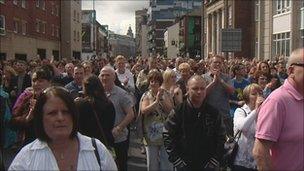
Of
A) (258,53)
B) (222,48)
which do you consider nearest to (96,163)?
(222,48)

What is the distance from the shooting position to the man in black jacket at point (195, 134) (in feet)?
20.0

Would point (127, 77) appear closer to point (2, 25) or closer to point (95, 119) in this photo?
point (95, 119)

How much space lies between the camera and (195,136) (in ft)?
20.0

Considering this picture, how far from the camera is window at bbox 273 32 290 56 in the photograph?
38969 mm

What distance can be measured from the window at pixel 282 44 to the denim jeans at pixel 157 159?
32.3 m

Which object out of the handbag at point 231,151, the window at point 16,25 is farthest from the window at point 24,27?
the handbag at point 231,151

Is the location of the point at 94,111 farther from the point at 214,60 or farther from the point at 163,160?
the point at 214,60

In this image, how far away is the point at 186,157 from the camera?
6.17 meters

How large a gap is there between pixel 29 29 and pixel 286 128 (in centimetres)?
5078

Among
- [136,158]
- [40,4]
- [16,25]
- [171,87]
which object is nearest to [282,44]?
[16,25]

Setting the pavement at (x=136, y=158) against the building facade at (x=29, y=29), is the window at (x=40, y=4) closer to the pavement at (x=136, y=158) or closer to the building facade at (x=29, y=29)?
the building facade at (x=29, y=29)

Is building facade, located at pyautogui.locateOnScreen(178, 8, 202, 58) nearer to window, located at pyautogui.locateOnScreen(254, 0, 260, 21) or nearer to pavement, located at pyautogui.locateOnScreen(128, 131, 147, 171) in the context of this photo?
window, located at pyautogui.locateOnScreen(254, 0, 260, 21)

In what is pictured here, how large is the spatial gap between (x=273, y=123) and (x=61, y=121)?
5.28 feet

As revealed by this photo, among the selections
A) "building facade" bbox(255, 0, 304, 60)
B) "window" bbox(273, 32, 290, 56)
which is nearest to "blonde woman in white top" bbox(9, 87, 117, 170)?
"building facade" bbox(255, 0, 304, 60)
